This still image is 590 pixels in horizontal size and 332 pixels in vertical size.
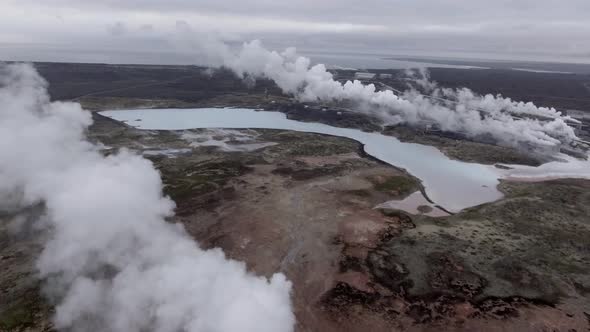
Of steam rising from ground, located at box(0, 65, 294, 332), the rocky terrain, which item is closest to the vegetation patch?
the rocky terrain

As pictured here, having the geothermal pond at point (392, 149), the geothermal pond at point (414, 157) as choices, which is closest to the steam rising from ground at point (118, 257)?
the geothermal pond at point (414, 157)

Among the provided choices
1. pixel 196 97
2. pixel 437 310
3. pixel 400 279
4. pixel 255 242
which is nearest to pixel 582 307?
pixel 437 310

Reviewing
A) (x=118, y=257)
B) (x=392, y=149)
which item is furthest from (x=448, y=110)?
(x=118, y=257)

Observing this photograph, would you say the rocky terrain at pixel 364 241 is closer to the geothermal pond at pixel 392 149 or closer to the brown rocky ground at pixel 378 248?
the brown rocky ground at pixel 378 248

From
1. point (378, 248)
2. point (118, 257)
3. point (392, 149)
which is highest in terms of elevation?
point (118, 257)

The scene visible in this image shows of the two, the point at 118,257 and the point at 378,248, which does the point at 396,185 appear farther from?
the point at 118,257

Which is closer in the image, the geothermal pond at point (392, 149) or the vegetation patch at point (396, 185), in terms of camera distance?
the vegetation patch at point (396, 185)

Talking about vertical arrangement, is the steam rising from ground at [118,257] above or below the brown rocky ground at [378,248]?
above
